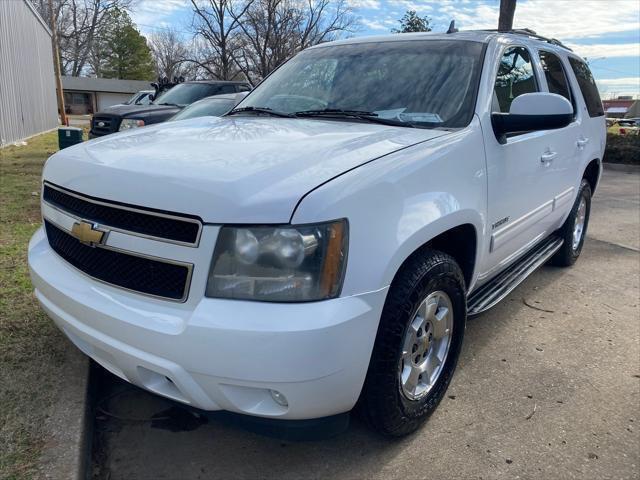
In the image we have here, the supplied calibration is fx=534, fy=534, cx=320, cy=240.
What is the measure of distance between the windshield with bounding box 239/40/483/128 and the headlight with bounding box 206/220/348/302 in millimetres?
1217

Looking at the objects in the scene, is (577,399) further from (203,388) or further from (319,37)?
(319,37)

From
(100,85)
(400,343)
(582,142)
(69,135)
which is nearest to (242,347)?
(400,343)

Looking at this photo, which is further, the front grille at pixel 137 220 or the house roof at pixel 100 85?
the house roof at pixel 100 85

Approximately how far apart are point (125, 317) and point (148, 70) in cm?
7125

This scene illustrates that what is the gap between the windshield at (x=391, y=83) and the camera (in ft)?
9.43

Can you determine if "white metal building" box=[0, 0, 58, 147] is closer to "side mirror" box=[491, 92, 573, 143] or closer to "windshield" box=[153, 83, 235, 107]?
"windshield" box=[153, 83, 235, 107]

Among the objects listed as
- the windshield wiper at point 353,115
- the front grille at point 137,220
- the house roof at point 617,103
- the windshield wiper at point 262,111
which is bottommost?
the house roof at point 617,103

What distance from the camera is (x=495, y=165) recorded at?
2.85m

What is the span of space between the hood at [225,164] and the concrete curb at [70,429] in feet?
3.23

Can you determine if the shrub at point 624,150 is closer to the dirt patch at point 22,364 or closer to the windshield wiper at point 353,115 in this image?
the windshield wiper at point 353,115

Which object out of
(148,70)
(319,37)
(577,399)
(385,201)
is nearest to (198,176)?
(385,201)

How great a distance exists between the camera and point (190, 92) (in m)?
11.2

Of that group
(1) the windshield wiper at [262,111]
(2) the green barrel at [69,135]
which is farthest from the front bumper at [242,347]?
(2) the green barrel at [69,135]

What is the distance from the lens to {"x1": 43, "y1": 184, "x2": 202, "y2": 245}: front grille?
188 cm
